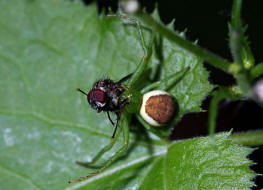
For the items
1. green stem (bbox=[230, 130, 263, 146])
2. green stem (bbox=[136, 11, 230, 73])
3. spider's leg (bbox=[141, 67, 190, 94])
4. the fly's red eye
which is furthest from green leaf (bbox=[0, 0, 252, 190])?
green stem (bbox=[136, 11, 230, 73])

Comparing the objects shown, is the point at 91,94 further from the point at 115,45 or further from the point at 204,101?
the point at 204,101

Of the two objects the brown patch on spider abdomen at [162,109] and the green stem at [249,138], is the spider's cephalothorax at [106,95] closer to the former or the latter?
the brown patch on spider abdomen at [162,109]

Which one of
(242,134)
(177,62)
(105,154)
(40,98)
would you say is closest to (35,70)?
(40,98)

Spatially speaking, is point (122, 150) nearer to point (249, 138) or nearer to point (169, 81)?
point (169, 81)

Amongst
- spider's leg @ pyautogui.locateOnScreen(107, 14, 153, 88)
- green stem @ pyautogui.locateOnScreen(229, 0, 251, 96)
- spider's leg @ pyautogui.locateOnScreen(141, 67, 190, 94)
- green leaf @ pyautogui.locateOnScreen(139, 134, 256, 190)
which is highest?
spider's leg @ pyautogui.locateOnScreen(107, 14, 153, 88)

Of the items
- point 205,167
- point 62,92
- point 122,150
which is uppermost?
point 62,92

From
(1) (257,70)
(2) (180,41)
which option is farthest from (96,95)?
(1) (257,70)

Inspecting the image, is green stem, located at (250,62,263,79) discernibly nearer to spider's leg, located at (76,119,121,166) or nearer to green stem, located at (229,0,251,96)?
green stem, located at (229,0,251,96)
